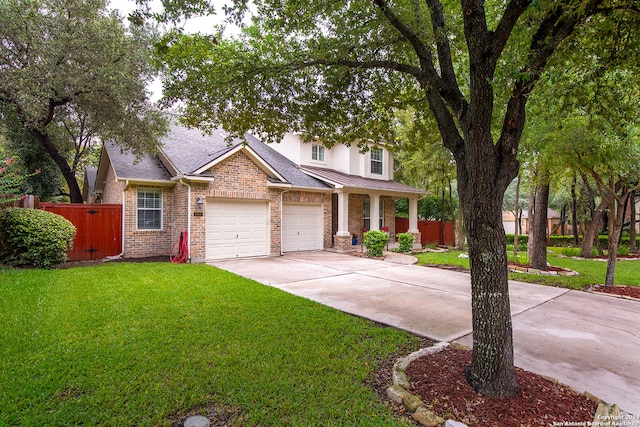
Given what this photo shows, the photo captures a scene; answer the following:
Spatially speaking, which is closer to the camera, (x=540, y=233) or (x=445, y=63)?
(x=445, y=63)

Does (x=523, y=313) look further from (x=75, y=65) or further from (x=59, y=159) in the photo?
(x=59, y=159)

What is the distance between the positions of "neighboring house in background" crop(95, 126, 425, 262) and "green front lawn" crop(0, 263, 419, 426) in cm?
486

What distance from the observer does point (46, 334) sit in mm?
4363

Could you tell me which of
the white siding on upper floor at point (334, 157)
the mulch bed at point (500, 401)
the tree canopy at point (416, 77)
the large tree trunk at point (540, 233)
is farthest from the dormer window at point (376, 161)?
the mulch bed at point (500, 401)

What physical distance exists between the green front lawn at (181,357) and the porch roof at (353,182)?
28.1 ft

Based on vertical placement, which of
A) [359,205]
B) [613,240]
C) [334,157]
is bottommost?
[613,240]

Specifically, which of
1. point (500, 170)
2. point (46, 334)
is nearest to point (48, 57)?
point (46, 334)

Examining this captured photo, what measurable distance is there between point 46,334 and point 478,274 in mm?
5335

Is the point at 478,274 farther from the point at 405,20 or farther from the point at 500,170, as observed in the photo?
the point at 405,20

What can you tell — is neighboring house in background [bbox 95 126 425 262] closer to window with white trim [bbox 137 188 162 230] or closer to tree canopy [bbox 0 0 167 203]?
window with white trim [bbox 137 188 162 230]

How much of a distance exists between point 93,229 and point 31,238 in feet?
8.04

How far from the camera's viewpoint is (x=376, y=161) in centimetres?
1786

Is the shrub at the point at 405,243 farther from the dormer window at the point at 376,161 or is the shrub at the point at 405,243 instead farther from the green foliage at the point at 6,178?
the green foliage at the point at 6,178

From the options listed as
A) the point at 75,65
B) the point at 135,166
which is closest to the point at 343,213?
the point at 135,166
